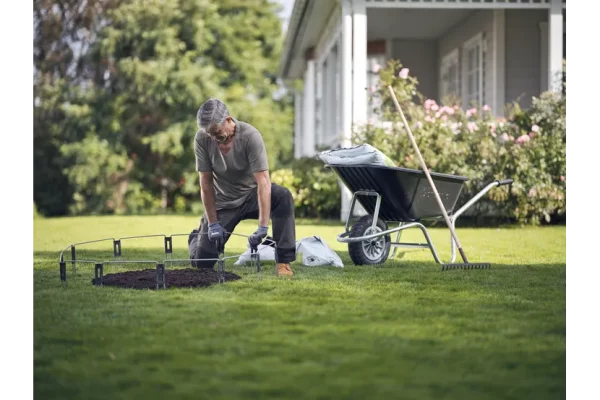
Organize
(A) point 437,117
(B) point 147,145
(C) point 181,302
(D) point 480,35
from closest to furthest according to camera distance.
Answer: (C) point 181,302
(A) point 437,117
(D) point 480,35
(B) point 147,145

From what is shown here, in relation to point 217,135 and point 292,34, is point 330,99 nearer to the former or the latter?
Result: point 292,34

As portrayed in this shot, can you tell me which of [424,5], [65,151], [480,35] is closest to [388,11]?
[480,35]

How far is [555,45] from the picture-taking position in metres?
10.3

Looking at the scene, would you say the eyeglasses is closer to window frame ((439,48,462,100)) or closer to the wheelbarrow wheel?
the wheelbarrow wheel

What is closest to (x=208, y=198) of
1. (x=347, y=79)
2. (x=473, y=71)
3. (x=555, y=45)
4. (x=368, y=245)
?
(x=368, y=245)

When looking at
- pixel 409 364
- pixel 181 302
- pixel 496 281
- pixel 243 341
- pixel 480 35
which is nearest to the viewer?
pixel 409 364

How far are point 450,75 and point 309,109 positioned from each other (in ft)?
11.8

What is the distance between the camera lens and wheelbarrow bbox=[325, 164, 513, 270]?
19.2 ft

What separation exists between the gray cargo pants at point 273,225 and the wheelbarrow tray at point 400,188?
0.49 m

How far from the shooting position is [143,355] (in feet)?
10.5

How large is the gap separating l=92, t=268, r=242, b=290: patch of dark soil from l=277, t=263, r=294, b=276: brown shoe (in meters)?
0.29

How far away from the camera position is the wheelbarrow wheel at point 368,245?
5.96 metres

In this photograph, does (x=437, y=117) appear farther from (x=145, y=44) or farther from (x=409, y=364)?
(x=145, y=44)

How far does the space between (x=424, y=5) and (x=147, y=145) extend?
8.39 metres
